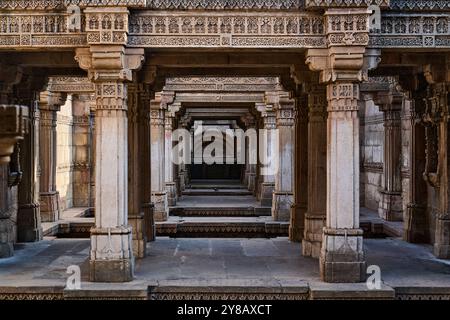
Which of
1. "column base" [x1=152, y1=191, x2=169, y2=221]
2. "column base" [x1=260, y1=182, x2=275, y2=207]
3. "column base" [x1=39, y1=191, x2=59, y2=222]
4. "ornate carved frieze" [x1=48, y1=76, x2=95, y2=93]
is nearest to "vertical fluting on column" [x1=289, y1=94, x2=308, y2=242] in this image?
"column base" [x1=152, y1=191, x2=169, y2=221]

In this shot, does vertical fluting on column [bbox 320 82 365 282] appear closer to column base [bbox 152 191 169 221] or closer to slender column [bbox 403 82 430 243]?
slender column [bbox 403 82 430 243]

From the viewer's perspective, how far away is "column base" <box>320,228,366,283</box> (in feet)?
28.0

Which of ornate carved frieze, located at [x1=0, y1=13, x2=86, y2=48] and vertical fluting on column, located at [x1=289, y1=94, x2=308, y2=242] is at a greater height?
ornate carved frieze, located at [x1=0, y1=13, x2=86, y2=48]

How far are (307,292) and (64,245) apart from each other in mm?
5652

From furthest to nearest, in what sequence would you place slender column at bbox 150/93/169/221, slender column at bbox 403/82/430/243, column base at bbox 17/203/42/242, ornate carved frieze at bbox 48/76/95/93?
slender column at bbox 150/93/169/221
ornate carved frieze at bbox 48/76/95/93
slender column at bbox 403/82/430/243
column base at bbox 17/203/42/242

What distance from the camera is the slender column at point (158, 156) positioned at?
15.7 meters

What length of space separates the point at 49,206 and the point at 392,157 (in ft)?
29.4

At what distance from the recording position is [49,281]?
28.3 ft

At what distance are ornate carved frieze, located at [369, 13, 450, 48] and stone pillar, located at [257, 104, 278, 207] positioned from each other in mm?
9857

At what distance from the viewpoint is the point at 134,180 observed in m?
10.7

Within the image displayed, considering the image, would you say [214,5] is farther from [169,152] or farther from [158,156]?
Answer: [169,152]

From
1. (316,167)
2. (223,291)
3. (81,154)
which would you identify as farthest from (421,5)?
(81,154)

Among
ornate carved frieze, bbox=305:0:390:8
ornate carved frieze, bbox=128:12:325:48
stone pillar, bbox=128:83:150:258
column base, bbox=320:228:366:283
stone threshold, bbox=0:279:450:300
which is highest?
ornate carved frieze, bbox=305:0:390:8
